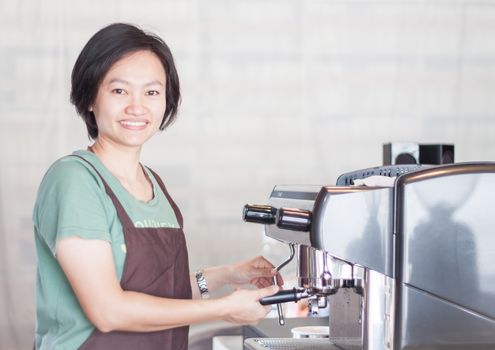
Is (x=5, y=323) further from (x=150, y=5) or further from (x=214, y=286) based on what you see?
(x=214, y=286)

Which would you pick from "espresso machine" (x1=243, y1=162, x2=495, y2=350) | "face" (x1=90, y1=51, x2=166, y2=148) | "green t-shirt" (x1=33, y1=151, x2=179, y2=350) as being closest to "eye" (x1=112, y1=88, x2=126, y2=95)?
"face" (x1=90, y1=51, x2=166, y2=148)

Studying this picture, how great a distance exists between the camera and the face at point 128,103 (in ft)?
4.60

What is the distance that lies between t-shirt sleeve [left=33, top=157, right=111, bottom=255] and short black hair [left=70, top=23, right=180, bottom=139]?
12 cm

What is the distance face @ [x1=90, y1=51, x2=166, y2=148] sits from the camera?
1.40 meters

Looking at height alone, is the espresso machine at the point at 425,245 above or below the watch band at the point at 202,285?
above

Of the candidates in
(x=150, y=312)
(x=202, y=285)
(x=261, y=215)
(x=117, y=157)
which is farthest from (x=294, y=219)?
(x=202, y=285)

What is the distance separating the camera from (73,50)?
322cm

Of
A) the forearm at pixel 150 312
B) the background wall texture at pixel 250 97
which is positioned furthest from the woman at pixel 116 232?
the background wall texture at pixel 250 97

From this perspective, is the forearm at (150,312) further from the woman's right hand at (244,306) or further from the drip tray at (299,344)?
the drip tray at (299,344)

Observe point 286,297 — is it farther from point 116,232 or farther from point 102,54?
point 102,54

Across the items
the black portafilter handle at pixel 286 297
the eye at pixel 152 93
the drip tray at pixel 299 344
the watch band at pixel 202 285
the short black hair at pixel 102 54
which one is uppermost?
the short black hair at pixel 102 54

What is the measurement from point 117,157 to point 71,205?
0.57 feet

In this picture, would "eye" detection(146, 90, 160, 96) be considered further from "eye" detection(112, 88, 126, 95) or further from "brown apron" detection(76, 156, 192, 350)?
"brown apron" detection(76, 156, 192, 350)

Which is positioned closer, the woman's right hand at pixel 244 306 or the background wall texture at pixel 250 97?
the woman's right hand at pixel 244 306
